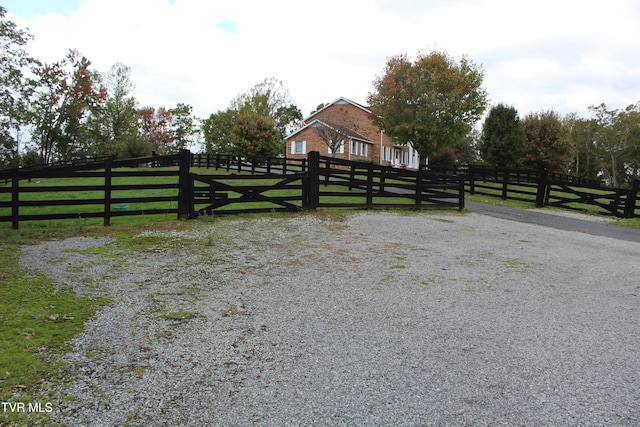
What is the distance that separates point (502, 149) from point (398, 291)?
145 feet

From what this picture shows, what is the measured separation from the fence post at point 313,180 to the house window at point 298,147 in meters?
34.2

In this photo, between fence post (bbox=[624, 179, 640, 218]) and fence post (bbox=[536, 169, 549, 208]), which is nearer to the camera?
fence post (bbox=[624, 179, 640, 218])

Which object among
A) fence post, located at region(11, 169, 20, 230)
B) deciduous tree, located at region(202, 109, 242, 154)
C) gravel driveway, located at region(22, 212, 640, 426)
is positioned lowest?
gravel driveway, located at region(22, 212, 640, 426)

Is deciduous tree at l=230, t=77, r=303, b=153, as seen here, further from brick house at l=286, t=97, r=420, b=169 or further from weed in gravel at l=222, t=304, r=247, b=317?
weed in gravel at l=222, t=304, r=247, b=317

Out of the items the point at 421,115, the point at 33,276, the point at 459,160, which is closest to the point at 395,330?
the point at 33,276

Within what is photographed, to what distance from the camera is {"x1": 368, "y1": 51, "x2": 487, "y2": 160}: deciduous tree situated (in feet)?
103

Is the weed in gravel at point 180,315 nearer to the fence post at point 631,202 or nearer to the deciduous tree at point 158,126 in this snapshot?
the fence post at point 631,202

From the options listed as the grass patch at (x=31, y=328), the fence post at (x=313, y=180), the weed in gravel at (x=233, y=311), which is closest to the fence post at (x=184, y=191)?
the fence post at (x=313, y=180)

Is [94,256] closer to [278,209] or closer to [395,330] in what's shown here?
[395,330]

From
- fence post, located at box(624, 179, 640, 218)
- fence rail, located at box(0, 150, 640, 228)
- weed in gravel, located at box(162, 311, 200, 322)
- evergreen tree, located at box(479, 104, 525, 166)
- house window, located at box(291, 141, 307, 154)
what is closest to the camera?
weed in gravel, located at box(162, 311, 200, 322)

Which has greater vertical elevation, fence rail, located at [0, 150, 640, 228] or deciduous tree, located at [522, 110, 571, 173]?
deciduous tree, located at [522, 110, 571, 173]

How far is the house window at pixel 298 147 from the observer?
153 ft


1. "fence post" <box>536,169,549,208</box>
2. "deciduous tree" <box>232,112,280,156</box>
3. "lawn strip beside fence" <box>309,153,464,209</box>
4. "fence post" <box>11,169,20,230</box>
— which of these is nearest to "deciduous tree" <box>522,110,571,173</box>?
"deciduous tree" <box>232,112,280,156</box>

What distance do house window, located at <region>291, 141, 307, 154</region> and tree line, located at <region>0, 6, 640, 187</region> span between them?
7.86 feet
